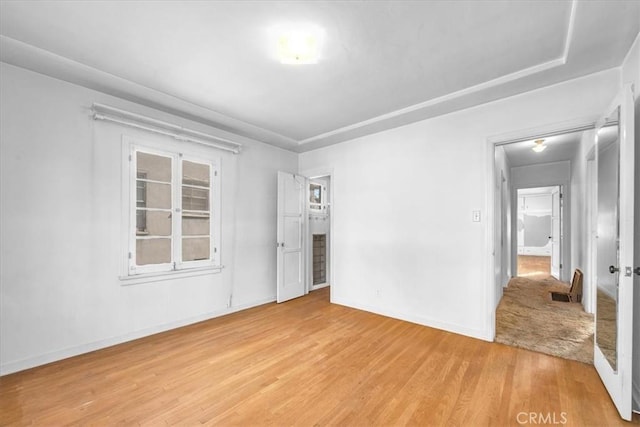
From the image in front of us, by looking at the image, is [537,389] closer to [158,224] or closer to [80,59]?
[158,224]

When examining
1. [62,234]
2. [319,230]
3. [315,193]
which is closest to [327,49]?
[62,234]

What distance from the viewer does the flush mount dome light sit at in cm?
200

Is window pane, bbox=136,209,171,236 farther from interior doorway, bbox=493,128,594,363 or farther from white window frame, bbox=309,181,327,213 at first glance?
interior doorway, bbox=493,128,594,363

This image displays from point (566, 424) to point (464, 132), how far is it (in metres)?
2.79

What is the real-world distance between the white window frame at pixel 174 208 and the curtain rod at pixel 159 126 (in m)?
0.16

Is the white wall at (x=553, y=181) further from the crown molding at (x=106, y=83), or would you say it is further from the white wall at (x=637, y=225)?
the crown molding at (x=106, y=83)

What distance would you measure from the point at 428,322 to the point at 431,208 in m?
1.47

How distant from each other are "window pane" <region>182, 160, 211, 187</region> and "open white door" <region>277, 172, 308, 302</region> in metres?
1.21

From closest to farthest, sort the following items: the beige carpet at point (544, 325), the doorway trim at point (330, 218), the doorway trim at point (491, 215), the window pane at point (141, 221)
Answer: the beige carpet at point (544, 325) → the doorway trim at point (491, 215) → the window pane at point (141, 221) → the doorway trim at point (330, 218)

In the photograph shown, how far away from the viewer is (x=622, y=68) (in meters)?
2.33

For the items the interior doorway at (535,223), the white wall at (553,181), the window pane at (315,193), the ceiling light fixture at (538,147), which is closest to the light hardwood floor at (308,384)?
the window pane at (315,193)

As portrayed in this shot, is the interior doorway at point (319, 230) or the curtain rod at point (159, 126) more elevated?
the curtain rod at point (159, 126)

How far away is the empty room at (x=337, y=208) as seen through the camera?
1.88 meters

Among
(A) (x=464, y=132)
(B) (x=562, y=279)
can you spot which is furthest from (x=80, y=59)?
(B) (x=562, y=279)
